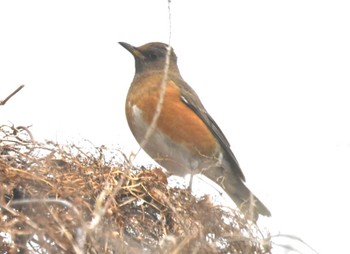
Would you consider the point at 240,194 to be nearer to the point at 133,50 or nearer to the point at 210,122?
the point at 210,122

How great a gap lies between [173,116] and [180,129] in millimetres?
122

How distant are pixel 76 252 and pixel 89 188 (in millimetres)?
894

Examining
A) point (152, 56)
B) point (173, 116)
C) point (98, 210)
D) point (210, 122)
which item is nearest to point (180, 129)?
point (173, 116)

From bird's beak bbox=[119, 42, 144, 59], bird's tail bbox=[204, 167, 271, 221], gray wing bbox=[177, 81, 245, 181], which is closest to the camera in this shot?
bird's tail bbox=[204, 167, 271, 221]

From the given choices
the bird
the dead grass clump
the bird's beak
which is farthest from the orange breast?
the dead grass clump

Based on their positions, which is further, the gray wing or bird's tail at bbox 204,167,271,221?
the gray wing

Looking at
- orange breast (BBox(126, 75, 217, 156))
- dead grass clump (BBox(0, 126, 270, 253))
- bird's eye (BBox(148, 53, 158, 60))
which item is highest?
bird's eye (BBox(148, 53, 158, 60))

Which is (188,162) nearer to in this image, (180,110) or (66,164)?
(180,110)

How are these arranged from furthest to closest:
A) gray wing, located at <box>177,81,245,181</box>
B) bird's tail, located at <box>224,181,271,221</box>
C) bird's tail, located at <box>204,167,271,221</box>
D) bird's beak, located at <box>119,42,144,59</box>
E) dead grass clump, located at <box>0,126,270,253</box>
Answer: bird's beak, located at <box>119,42,144,59</box>
gray wing, located at <box>177,81,245,181</box>
bird's tail, located at <box>204,167,271,221</box>
bird's tail, located at <box>224,181,271,221</box>
dead grass clump, located at <box>0,126,270,253</box>

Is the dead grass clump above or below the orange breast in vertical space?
below

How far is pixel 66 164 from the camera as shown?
5395 mm

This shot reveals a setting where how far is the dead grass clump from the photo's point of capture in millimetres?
4574

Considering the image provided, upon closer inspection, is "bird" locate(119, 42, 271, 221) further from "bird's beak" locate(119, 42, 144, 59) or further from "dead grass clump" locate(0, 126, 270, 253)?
"dead grass clump" locate(0, 126, 270, 253)

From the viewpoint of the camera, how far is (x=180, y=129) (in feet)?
24.5
